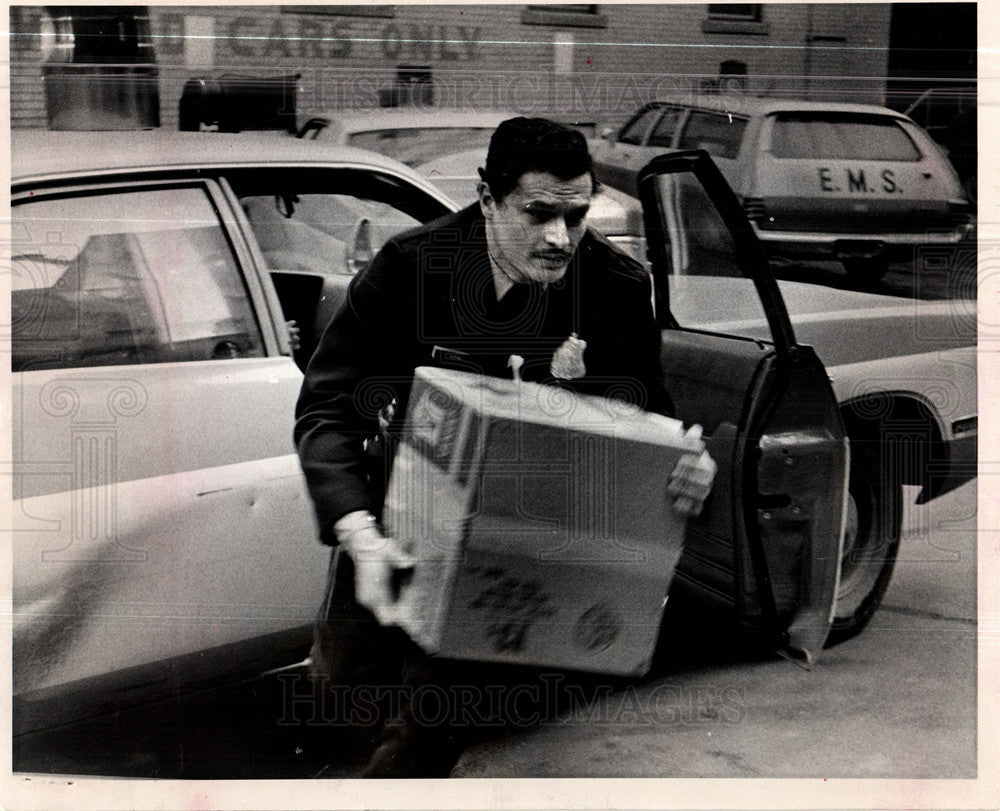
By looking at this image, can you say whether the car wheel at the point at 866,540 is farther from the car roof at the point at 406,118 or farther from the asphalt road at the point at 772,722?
the car roof at the point at 406,118

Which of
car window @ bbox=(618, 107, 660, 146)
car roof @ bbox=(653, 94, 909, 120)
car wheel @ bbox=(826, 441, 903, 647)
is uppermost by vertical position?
car roof @ bbox=(653, 94, 909, 120)

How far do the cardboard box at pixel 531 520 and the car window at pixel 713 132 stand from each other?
76 centimetres

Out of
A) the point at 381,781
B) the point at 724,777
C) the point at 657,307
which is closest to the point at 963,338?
the point at 657,307

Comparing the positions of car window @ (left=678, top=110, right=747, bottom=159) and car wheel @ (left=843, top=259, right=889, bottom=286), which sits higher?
car window @ (left=678, top=110, right=747, bottom=159)

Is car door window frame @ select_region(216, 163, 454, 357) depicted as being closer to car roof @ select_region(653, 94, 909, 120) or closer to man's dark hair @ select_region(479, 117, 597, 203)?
man's dark hair @ select_region(479, 117, 597, 203)

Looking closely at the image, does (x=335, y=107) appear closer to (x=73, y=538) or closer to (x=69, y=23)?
(x=69, y=23)

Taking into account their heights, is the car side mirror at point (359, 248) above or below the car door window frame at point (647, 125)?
below

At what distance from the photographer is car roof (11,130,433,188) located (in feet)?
9.05

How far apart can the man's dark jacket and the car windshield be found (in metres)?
0.19

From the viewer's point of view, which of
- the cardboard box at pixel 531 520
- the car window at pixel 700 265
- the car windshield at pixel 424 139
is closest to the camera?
the cardboard box at pixel 531 520

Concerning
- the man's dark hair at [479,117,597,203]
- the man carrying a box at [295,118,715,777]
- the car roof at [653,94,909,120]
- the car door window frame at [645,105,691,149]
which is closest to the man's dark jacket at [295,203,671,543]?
the man carrying a box at [295,118,715,777]

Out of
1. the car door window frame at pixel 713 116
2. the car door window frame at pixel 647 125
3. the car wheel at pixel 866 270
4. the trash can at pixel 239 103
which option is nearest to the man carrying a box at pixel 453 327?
the car door window frame at pixel 647 125

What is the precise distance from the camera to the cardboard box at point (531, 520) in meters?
2.75

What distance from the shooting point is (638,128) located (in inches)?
114
